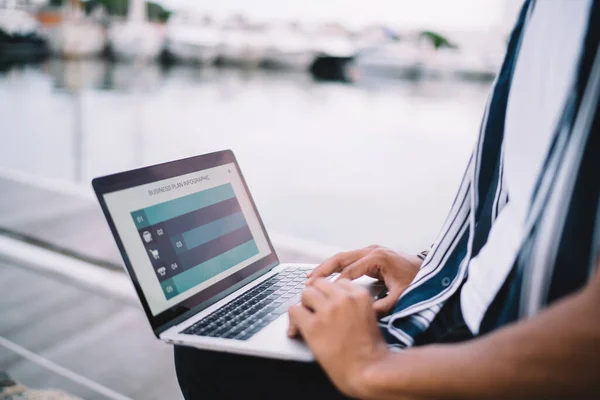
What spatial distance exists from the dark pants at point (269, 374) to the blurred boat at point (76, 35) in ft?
40.7

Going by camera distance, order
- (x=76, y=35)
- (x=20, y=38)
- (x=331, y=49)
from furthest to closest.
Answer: (x=331, y=49) < (x=76, y=35) < (x=20, y=38)

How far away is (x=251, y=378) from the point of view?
2.17 feet

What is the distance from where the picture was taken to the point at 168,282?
0.74 metres

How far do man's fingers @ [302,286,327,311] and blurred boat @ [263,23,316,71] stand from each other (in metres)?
14.2

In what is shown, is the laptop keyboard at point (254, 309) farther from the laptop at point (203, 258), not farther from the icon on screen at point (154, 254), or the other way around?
the icon on screen at point (154, 254)

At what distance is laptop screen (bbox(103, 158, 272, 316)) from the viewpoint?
28.5 inches

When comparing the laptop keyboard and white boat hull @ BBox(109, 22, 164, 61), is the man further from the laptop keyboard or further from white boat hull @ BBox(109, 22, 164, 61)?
white boat hull @ BBox(109, 22, 164, 61)

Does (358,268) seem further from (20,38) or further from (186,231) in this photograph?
(20,38)

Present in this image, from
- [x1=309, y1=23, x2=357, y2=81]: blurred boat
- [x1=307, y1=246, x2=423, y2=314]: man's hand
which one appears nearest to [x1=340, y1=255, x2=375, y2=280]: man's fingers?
[x1=307, y1=246, x2=423, y2=314]: man's hand

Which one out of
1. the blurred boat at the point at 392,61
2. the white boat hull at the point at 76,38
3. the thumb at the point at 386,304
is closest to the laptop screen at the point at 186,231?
the thumb at the point at 386,304

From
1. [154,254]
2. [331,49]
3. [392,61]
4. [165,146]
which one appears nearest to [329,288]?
[154,254]

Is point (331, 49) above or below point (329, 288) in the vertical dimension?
above

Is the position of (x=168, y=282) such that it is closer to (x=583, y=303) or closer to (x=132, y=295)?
(x=583, y=303)

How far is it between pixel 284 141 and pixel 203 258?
14.8 feet
